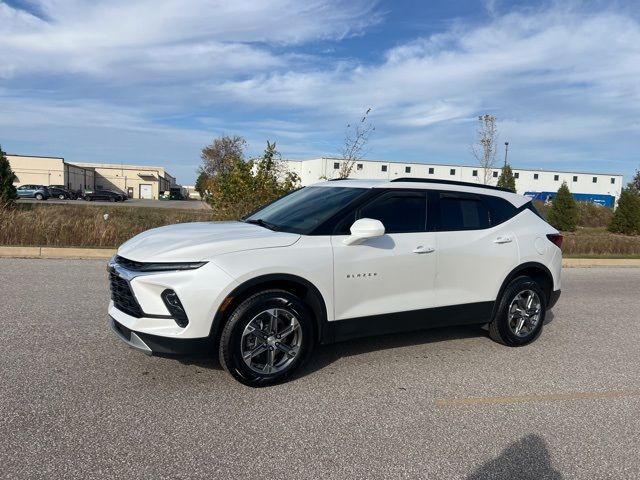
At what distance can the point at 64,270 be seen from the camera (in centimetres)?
925

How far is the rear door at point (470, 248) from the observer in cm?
498

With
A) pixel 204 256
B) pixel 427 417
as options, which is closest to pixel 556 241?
pixel 427 417

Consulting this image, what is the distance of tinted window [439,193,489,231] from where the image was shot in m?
5.12

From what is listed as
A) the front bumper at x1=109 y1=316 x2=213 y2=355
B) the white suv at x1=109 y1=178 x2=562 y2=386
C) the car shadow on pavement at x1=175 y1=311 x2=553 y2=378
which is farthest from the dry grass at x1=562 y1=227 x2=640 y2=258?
the front bumper at x1=109 y1=316 x2=213 y2=355

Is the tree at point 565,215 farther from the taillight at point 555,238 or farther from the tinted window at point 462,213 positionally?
the tinted window at point 462,213

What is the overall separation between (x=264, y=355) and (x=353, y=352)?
50.1 inches

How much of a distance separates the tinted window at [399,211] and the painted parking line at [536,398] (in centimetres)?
158

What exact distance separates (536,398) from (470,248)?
1551 millimetres

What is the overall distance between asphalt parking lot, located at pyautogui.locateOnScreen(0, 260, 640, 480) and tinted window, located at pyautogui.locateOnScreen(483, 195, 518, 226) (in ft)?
4.63

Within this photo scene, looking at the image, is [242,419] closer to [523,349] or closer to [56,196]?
[523,349]

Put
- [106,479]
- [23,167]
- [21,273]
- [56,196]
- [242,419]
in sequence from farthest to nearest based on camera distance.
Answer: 1. [23,167]
2. [56,196]
3. [21,273]
4. [242,419]
5. [106,479]

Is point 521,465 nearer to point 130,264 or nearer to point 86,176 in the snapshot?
point 130,264

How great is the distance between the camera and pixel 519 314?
5586 millimetres

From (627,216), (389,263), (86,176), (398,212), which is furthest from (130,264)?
(86,176)
